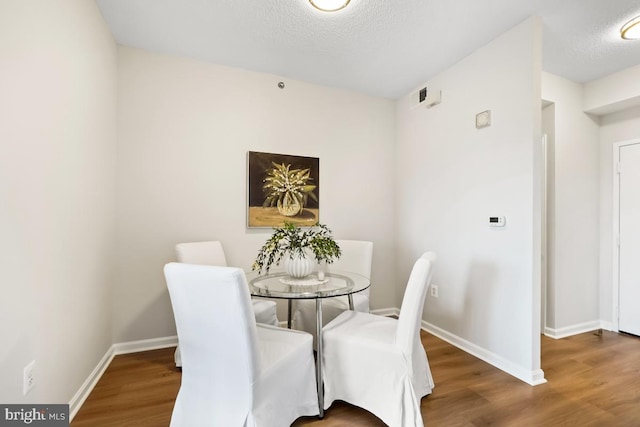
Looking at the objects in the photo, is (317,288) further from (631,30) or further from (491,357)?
(631,30)

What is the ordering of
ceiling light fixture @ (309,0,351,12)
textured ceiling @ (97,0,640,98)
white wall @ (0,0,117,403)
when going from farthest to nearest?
textured ceiling @ (97,0,640,98) < ceiling light fixture @ (309,0,351,12) < white wall @ (0,0,117,403)

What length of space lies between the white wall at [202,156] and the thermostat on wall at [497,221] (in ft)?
4.33

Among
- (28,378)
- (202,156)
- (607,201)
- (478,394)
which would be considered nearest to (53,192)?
(28,378)

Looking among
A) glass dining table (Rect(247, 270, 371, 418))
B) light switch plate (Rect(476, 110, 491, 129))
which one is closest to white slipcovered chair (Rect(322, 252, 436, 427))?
glass dining table (Rect(247, 270, 371, 418))

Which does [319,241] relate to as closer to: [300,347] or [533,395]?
[300,347]

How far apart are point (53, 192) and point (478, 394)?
271 cm

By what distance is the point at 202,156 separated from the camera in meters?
2.77

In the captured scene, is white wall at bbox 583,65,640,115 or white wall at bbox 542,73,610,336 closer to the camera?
white wall at bbox 583,65,640,115

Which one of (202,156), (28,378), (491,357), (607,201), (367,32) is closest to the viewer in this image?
(28,378)

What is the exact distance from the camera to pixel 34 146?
1.39 meters

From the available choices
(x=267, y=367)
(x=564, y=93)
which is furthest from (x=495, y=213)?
(x=267, y=367)

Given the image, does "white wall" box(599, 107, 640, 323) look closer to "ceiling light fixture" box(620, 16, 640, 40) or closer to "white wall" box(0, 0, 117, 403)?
"ceiling light fixture" box(620, 16, 640, 40)

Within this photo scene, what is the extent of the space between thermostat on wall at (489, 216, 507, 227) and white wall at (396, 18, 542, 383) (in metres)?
0.04

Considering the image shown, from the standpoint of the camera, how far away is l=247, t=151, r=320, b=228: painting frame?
292 cm
